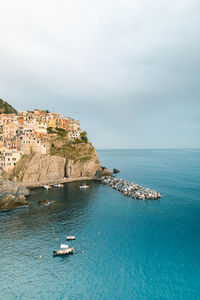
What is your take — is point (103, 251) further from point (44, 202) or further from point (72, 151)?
point (72, 151)

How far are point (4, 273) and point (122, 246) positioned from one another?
26108 mm

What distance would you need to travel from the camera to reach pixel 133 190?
90.1 metres

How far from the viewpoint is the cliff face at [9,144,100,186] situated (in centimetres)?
9975

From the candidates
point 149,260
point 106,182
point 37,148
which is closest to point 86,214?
point 149,260

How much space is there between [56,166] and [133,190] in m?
49.5

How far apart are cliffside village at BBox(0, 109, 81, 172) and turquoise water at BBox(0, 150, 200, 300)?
43.0 m

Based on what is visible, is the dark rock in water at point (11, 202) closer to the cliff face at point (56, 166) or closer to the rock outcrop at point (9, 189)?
the rock outcrop at point (9, 189)

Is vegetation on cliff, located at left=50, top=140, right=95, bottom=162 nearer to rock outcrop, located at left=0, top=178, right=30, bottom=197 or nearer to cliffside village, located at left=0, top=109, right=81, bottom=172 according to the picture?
cliffside village, located at left=0, top=109, right=81, bottom=172

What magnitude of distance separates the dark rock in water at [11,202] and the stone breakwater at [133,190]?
149 feet

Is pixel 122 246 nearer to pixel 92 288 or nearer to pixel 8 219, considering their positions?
pixel 92 288

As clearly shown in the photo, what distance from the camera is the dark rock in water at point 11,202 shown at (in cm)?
6862

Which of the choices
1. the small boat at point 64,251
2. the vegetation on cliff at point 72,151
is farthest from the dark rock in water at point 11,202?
the vegetation on cliff at point 72,151

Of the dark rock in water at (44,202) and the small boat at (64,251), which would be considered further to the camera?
the dark rock in water at (44,202)

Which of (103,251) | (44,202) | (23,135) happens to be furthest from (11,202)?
(23,135)
